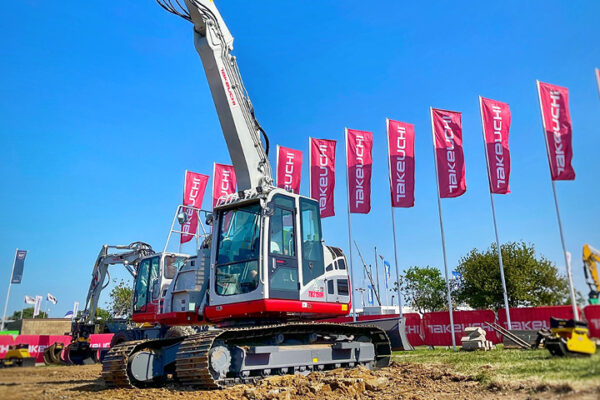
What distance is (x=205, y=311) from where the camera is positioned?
9.18 meters

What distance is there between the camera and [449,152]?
1906cm

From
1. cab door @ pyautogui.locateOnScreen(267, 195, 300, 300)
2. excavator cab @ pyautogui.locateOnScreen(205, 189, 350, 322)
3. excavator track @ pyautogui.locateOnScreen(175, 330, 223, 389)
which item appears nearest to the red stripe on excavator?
excavator cab @ pyautogui.locateOnScreen(205, 189, 350, 322)

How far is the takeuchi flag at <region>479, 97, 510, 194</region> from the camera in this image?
1658 centimetres

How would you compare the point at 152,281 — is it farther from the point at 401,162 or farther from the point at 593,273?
the point at 593,273

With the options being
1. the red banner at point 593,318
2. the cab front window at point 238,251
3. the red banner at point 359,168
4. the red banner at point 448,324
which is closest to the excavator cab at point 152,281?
the cab front window at point 238,251

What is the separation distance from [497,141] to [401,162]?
460 cm

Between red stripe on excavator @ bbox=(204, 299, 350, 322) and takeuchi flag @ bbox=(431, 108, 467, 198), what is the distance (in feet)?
35.6

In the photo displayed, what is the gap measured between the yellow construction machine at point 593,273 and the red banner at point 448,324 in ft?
50.7

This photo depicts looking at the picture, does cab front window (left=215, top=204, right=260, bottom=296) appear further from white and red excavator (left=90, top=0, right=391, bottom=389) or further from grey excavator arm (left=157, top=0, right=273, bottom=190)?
grey excavator arm (left=157, top=0, right=273, bottom=190)

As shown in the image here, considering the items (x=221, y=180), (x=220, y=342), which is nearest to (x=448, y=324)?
(x=221, y=180)

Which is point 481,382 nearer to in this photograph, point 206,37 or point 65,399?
point 65,399

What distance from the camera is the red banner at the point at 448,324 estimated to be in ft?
62.7

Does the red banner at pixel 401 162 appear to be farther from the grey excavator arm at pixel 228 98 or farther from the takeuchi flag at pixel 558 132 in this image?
the takeuchi flag at pixel 558 132

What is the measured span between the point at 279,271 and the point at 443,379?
12.0ft
